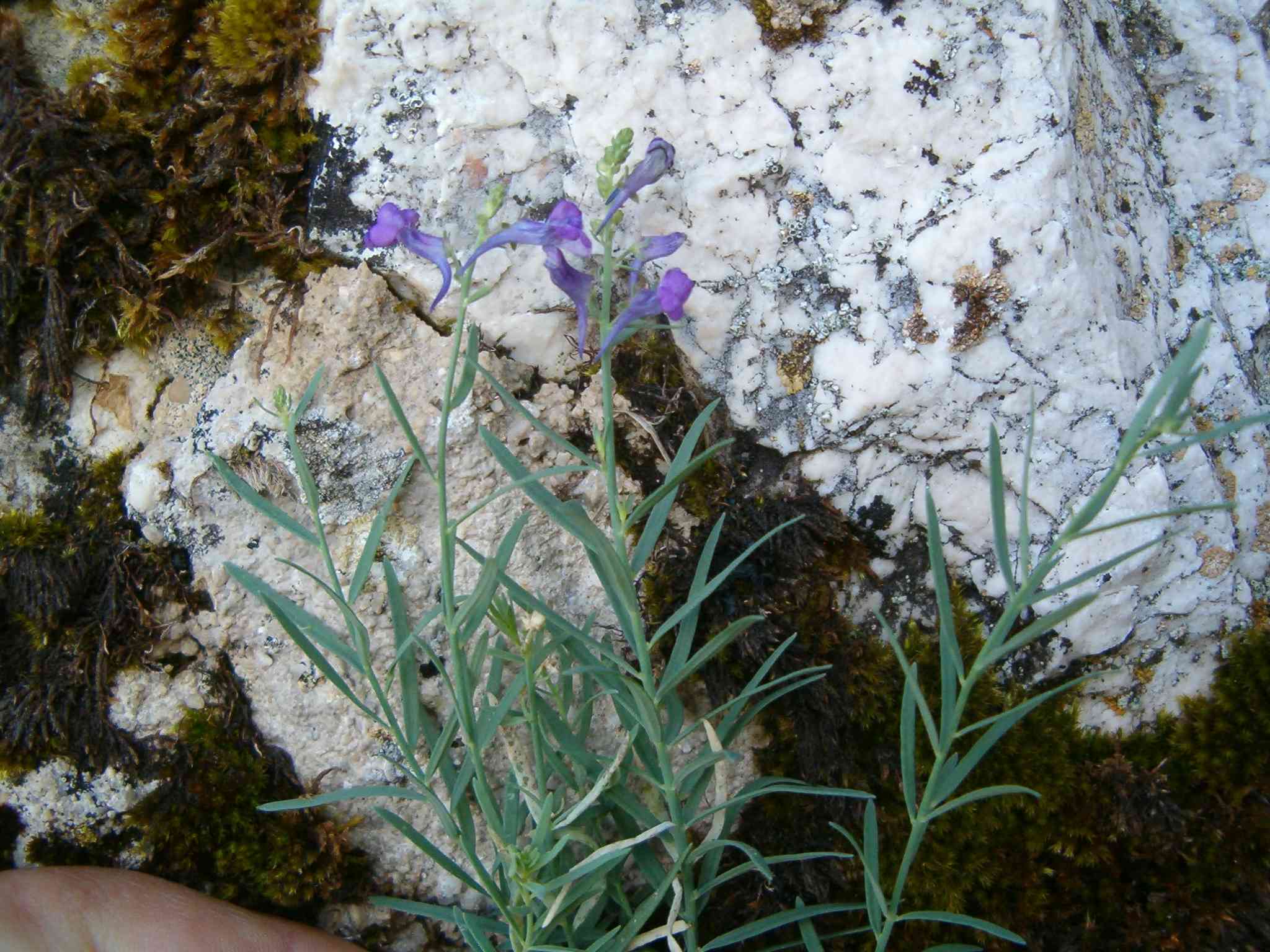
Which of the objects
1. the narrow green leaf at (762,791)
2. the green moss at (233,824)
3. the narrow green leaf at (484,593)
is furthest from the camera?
the green moss at (233,824)

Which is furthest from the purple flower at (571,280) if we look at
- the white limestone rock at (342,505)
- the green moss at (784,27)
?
the green moss at (784,27)

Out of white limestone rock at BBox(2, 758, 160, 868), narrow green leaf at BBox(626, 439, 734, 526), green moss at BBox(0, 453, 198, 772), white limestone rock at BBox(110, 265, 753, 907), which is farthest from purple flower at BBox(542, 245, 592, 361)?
white limestone rock at BBox(2, 758, 160, 868)

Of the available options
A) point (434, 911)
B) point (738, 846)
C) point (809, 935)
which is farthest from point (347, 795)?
point (809, 935)

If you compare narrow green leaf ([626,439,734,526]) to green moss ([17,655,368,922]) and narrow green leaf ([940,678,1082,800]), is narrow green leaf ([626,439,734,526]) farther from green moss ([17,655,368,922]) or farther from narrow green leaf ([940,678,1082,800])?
green moss ([17,655,368,922])

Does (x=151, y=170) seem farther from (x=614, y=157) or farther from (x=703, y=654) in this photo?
(x=703, y=654)

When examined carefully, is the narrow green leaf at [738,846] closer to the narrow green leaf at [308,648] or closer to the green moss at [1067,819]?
the green moss at [1067,819]

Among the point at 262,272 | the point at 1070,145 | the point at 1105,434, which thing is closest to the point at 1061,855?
the point at 1105,434
